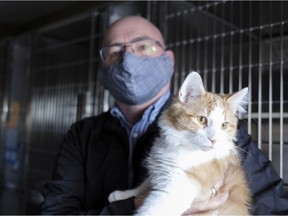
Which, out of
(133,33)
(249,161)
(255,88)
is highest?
(133,33)

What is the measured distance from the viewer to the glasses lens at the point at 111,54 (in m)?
1.35

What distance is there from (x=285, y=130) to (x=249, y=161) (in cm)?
31

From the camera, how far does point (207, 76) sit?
5.00 feet

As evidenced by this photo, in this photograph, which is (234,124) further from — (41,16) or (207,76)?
(41,16)

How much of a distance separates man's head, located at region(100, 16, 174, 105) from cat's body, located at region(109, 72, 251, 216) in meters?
0.29

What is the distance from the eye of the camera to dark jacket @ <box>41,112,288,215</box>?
1.24 metres

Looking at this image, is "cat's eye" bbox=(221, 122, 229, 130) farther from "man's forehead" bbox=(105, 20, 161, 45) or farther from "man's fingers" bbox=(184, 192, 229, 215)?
"man's forehead" bbox=(105, 20, 161, 45)

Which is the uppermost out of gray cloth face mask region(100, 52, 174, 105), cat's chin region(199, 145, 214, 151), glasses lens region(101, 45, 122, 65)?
glasses lens region(101, 45, 122, 65)

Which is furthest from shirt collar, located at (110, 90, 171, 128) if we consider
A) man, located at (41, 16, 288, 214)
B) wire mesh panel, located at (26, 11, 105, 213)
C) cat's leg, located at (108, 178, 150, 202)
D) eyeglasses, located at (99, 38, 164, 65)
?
wire mesh panel, located at (26, 11, 105, 213)

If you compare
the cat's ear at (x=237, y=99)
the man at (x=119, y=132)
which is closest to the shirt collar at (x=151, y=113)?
the man at (x=119, y=132)

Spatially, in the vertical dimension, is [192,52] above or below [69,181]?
above

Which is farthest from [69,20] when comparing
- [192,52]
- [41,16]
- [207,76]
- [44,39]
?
[207,76]

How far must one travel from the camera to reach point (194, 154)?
944 millimetres

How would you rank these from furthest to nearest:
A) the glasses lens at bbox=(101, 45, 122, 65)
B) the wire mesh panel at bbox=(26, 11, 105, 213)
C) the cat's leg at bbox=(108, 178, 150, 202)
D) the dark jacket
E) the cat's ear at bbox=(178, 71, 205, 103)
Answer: the wire mesh panel at bbox=(26, 11, 105, 213) < the glasses lens at bbox=(101, 45, 122, 65) < the dark jacket < the cat's leg at bbox=(108, 178, 150, 202) < the cat's ear at bbox=(178, 71, 205, 103)
